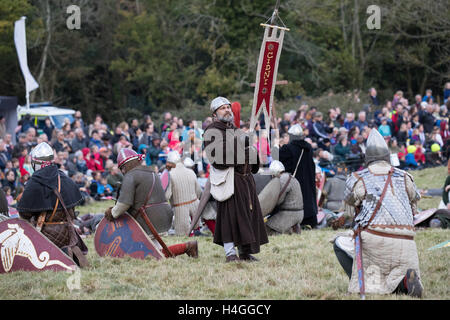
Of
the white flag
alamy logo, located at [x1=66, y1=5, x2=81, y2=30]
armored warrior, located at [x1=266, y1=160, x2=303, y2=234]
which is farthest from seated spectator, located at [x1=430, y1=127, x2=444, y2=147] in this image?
the white flag

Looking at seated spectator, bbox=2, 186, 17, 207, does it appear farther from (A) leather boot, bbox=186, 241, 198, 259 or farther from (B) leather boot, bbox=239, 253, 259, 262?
(B) leather boot, bbox=239, 253, 259, 262

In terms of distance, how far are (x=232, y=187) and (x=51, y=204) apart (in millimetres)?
1815

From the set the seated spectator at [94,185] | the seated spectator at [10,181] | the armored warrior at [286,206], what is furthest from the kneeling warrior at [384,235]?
the seated spectator at [94,185]

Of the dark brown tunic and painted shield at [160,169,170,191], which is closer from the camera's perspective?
the dark brown tunic

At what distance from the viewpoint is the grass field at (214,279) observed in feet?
20.3

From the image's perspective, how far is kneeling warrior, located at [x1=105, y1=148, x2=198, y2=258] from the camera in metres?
7.79

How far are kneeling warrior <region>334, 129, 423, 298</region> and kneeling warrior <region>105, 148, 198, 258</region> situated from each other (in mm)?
2502

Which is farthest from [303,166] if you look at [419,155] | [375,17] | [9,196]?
[375,17]

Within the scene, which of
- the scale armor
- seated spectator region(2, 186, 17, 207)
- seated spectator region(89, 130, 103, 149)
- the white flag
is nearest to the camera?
the scale armor

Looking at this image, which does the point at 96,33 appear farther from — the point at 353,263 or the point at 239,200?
the point at 353,263

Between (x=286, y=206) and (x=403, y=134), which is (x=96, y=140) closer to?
(x=286, y=206)
